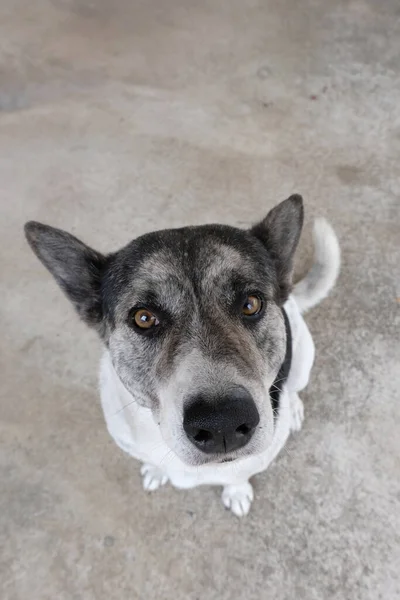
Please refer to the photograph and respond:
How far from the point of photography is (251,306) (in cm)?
238

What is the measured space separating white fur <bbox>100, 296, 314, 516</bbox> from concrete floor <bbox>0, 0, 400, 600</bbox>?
508 millimetres

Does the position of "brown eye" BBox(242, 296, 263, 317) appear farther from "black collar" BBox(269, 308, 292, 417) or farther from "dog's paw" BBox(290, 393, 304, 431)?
"dog's paw" BBox(290, 393, 304, 431)

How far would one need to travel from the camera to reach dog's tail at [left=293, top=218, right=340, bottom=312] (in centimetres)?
340

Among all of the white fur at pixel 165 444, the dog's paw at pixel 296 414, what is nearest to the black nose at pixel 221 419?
the white fur at pixel 165 444

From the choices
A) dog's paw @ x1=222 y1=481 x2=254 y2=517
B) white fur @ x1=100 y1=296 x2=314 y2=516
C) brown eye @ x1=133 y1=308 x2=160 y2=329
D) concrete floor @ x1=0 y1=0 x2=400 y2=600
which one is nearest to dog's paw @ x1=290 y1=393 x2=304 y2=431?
concrete floor @ x1=0 y1=0 x2=400 y2=600

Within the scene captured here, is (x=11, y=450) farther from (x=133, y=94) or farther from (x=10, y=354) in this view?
(x=133, y=94)

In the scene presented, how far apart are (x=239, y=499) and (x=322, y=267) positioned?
1.65 m

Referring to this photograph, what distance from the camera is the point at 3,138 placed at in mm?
4992

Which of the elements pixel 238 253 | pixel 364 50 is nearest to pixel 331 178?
pixel 364 50

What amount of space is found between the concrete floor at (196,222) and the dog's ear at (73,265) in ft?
4.31

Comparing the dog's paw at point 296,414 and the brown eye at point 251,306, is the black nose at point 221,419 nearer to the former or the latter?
the brown eye at point 251,306

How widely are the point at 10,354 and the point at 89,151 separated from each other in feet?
7.08

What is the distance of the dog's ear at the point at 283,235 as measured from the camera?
102 inches

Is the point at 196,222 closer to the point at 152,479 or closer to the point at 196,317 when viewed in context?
the point at 152,479
